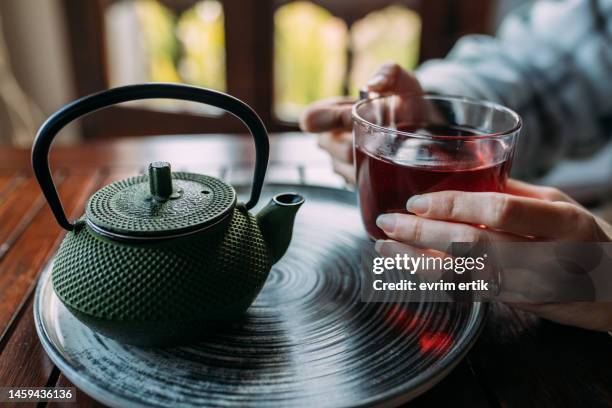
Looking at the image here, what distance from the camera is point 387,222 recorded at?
564 millimetres

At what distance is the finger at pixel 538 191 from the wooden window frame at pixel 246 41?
133 centimetres

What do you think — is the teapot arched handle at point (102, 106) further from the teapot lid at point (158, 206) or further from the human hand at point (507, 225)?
the human hand at point (507, 225)

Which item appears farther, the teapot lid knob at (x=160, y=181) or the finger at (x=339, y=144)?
the finger at (x=339, y=144)

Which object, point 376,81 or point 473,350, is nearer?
point 473,350

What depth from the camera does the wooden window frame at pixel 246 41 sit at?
73.0 inches

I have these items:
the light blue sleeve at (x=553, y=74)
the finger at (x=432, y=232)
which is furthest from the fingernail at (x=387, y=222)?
the light blue sleeve at (x=553, y=74)

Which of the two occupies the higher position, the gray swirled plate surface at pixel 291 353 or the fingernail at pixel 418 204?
the fingernail at pixel 418 204

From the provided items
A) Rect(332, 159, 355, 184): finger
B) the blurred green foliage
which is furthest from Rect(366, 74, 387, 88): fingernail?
the blurred green foliage

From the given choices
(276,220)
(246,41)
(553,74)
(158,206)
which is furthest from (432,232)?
(246,41)

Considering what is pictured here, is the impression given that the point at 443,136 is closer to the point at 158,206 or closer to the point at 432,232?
the point at 432,232

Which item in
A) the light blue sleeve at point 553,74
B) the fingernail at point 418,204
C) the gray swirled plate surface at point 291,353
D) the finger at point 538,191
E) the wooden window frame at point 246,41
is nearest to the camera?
the gray swirled plate surface at point 291,353

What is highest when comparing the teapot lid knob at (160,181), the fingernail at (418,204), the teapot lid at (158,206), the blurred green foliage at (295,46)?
the teapot lid knob at (160,181)

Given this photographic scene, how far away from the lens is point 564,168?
1.76m

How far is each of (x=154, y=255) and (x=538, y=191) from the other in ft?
1.50
